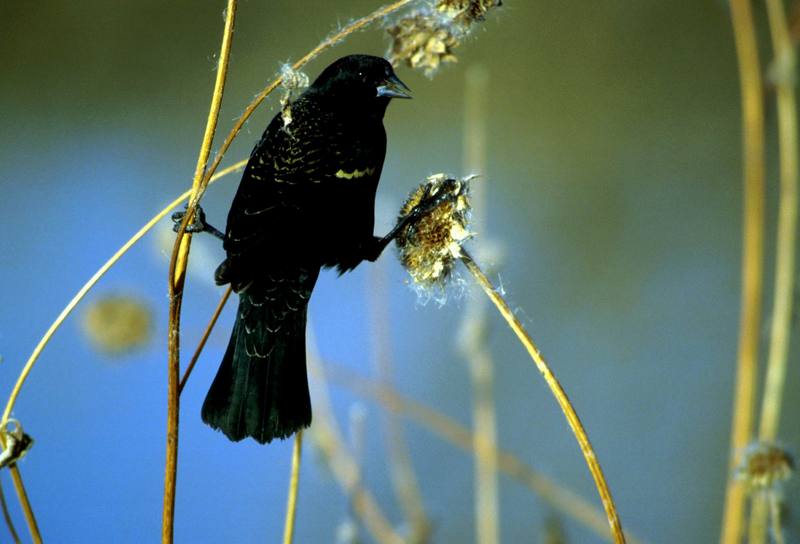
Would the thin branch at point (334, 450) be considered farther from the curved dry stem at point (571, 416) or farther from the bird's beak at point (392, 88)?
the curved dry stem at point (571, 416)

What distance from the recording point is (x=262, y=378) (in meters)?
1.02

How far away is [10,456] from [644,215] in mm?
2128

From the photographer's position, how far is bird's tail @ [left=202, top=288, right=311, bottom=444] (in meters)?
0.96

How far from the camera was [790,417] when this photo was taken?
245 centimetres

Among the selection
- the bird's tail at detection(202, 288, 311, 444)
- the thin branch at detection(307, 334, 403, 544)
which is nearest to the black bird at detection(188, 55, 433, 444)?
the bird's tail at detection(202, 288, 311, 444)

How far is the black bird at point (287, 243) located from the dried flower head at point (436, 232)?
16 millimetres

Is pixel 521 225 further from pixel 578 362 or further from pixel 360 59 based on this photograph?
pixel 360 59

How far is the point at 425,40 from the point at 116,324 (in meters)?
0.88

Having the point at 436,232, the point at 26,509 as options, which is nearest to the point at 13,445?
Answer: the point at 26,509

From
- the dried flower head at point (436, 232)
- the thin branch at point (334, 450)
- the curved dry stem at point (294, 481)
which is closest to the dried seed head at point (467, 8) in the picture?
the dried flower head at point (436, 232)

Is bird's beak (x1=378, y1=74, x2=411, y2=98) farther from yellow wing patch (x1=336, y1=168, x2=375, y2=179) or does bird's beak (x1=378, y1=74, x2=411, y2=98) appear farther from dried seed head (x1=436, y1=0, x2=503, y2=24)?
dried seed head (x1=436, y1=0, x2=503, y2=24)

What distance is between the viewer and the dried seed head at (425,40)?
0.98 meters

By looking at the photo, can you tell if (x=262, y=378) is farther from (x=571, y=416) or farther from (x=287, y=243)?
(x=571, y=416)

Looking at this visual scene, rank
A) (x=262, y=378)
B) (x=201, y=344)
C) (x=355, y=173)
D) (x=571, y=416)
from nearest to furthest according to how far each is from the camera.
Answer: (x=571, y=416), (x=201, y=344), (x=262, y=378), (x=355, y=173)
